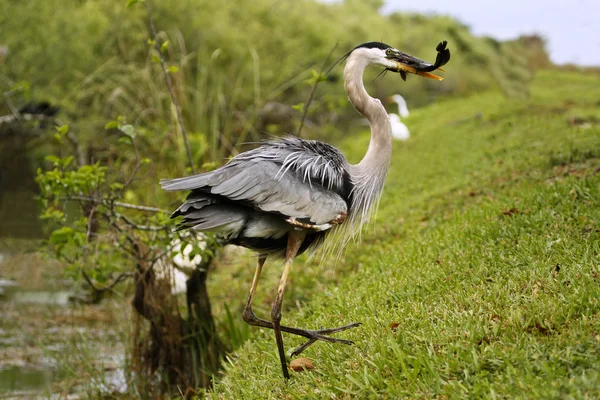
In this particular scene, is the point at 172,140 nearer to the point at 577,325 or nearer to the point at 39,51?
the point at 577,325

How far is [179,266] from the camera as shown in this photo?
732 centimetres

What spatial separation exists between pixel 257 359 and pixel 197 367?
161cm

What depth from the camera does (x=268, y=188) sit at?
4062 millimetres

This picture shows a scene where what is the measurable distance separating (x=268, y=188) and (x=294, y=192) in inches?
6.9

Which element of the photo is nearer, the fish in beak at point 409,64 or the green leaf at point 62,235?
the fish in beak at point 409,64

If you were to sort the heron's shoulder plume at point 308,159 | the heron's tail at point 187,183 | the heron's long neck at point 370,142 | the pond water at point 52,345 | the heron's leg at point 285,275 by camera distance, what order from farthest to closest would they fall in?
the pond water at point 52,345 → the heron's long neck at point 370,142 → the heron's shoulder plume at point 308,159 → the heron's leg at point 285,275 → the heron's tail at point 187,183

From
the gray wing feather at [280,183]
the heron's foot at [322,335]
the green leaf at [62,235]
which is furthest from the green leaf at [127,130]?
the heron's foot at [322,335]

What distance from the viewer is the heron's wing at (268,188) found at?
3.96 meters

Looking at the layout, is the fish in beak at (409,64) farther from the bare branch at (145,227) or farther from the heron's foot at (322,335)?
the bare branch at (145,227)

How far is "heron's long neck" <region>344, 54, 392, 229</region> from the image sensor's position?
4.66 m

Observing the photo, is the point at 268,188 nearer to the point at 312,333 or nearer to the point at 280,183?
the point at 280,183

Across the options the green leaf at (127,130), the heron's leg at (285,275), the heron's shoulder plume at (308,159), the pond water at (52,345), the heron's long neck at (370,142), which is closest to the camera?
the heron's leg at (285,275)

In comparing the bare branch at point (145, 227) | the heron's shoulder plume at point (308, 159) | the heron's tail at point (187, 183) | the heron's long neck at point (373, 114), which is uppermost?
the heron's long neck at point (373, 114)

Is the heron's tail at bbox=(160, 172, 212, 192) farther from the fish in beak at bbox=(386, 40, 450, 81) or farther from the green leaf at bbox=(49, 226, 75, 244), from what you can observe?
the green leaf at bbox=(49, 226, 75, 244)
